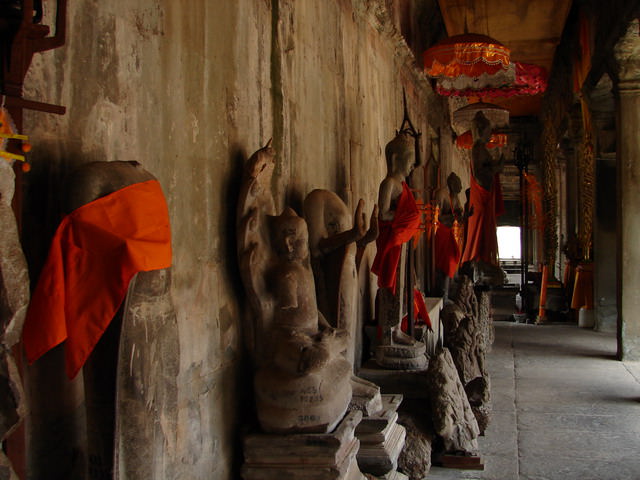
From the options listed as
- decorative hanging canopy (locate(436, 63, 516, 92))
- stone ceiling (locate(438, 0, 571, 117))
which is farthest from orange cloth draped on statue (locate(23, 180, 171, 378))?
stone ceiling (locate(438, 0, 571, 117))

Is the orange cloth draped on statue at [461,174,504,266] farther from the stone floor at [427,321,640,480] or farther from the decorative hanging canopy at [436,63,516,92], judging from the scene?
the stone floor at [427,321,640,480]

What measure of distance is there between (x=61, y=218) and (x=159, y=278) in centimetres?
44

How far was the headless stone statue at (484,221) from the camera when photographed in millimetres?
13414

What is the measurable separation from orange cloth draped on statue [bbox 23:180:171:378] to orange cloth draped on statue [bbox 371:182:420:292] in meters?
4.20

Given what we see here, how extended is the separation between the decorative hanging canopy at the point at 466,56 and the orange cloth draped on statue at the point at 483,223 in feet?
9.78

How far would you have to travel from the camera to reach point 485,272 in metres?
13.7

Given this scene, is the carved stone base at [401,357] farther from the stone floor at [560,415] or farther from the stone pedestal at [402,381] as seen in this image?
the stone floor at [560,415]

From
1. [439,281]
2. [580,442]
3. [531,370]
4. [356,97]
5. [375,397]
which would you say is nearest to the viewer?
[375,397]

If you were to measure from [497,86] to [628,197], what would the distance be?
4.30 metres

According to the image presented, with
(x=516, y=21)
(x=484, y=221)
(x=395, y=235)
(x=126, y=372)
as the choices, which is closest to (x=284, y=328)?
(x=126, y=372)

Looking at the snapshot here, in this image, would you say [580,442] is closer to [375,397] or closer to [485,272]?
[375,397]

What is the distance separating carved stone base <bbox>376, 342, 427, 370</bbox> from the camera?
21.9 ft

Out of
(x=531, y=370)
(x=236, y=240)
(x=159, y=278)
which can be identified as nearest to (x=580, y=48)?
(x=531, y=370)

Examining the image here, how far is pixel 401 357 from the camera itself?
669cm
